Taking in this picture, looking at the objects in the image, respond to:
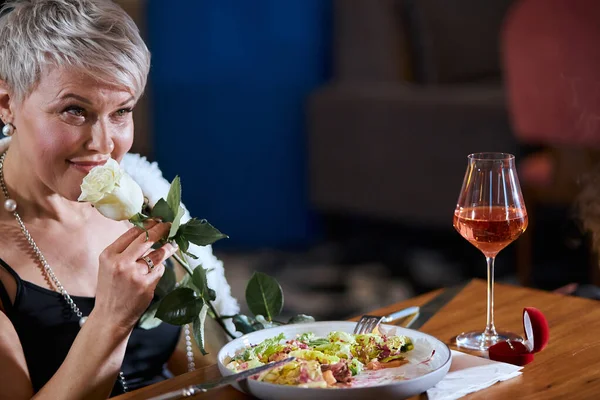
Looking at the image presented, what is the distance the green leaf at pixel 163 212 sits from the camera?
47.5 inches

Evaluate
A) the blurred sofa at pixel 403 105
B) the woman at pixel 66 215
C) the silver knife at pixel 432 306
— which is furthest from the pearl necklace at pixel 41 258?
→ the blurred sofa at pixel 403 105

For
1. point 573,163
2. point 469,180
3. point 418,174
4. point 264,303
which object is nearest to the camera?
point 469,180

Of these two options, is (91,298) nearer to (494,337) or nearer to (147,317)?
(147,317)

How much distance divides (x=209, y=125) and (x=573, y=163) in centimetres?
165

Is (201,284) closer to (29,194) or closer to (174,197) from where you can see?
(174,197)

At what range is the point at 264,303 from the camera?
1.36 m

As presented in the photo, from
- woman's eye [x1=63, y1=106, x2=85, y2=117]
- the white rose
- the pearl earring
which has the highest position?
woman's eye [x1=63, y1=106, x2=85, y2=117]

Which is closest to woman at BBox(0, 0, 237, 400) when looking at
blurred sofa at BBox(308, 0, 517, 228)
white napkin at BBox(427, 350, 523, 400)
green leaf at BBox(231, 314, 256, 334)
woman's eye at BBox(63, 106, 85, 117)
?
woman's eye at BBox(63, 106, 85, 117)

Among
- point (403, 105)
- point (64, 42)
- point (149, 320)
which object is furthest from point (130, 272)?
point (403, 105)

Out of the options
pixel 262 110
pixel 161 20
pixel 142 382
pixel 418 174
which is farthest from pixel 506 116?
pixel 142 382

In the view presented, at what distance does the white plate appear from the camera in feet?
3.30

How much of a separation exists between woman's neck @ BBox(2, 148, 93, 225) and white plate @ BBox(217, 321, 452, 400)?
47 centimetres

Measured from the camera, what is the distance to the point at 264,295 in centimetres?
136

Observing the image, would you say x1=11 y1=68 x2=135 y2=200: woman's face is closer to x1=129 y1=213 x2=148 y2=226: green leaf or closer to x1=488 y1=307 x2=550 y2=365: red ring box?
x1=129 y1=213 x2=148 y2=226: green leaf
